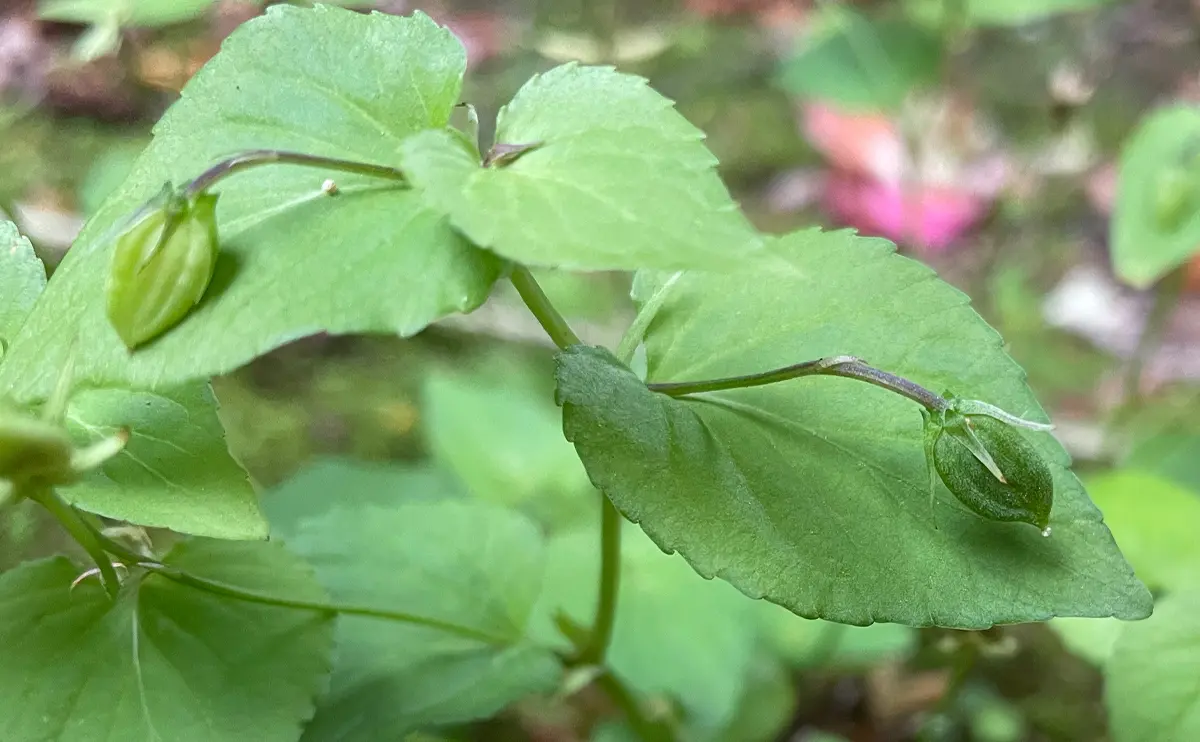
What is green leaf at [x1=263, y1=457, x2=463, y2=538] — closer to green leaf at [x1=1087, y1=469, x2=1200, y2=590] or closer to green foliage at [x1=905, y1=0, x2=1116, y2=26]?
green leaf at [x1=1087, y1=469, x2=1200, y2=590]

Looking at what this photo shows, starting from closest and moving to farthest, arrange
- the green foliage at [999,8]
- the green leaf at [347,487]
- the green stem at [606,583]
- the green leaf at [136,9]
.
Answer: the green stem at [606,583] → the green leaf at [136,9] → the green leaf at [347,487] → the green foliage at [999,8]

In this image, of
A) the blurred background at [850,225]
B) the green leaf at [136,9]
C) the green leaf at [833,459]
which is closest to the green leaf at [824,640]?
the blurred background at [850,225]

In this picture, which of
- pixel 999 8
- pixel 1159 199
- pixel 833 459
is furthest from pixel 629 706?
pixel 999 8

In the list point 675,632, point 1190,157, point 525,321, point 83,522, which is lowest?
point 525,321

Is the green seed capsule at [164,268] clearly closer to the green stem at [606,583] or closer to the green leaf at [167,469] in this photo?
the green leaf at [167,469]

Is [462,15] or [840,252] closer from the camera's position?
[840,252]

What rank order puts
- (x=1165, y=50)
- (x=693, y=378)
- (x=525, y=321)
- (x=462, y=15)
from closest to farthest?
(x=693, y=378), (x=525, y=321), (x=1165, y=50), (x=462, y=15)

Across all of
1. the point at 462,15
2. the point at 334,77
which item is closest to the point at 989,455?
the point at 334,77

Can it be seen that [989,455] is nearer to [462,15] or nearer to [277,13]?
[277,13]

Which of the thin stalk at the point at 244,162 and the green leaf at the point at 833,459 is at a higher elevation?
the thin stalk at the point at 244,162
